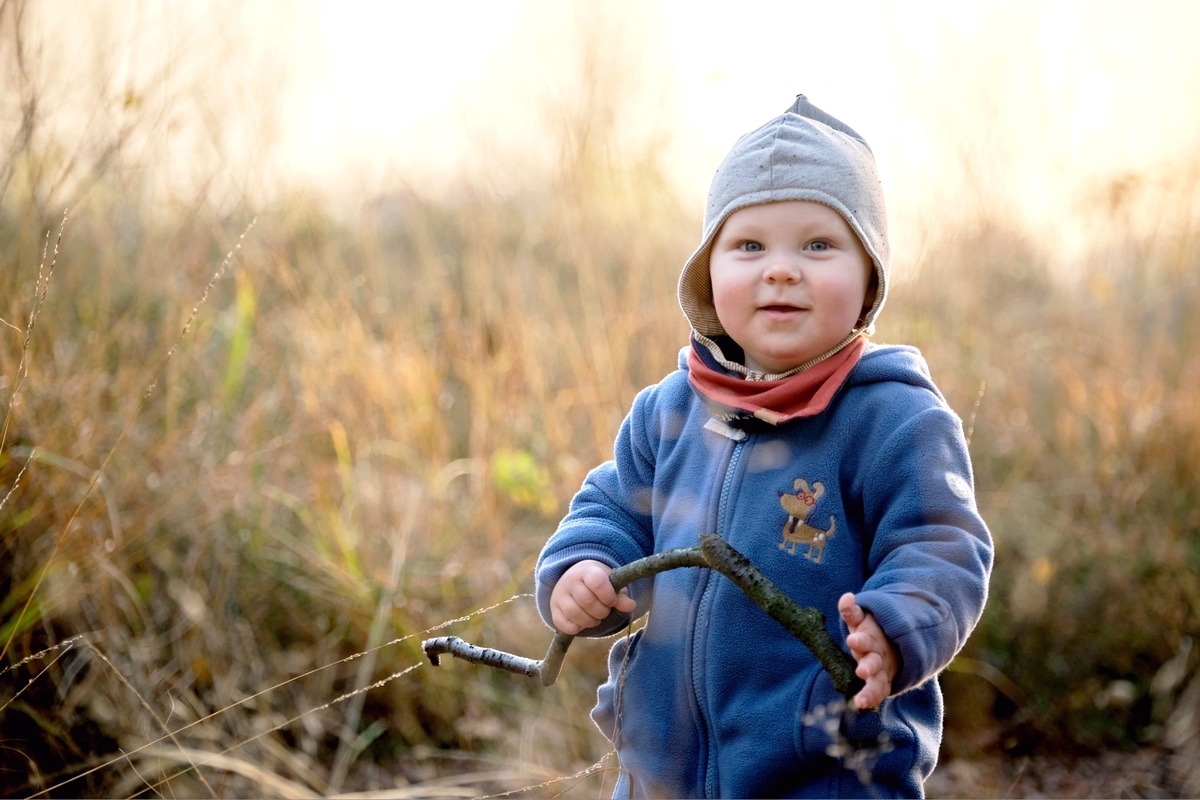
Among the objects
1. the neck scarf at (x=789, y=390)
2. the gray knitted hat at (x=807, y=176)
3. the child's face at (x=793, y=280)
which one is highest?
the gray knitted hat at (x=807, y=176)

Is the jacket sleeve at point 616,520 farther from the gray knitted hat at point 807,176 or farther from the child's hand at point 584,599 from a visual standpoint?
the gray knitted hat at point 807,176

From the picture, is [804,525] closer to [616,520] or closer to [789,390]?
[789,390]

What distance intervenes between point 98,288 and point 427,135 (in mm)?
1334

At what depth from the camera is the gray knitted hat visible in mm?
1562

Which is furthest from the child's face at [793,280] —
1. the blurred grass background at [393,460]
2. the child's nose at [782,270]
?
the blurred grass background at [393,460]

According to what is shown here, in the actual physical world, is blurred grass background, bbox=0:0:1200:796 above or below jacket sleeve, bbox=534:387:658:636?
below

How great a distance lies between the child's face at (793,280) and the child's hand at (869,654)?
40 centimetres

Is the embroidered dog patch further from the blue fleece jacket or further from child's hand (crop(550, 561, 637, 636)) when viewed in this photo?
child's hand (crop(550, 561, 637, 636))

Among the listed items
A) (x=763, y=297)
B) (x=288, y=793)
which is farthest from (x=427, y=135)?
(x=763, y=297)

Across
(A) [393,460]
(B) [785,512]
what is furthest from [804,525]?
Result: (A) [393,460]

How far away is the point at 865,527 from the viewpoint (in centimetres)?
153

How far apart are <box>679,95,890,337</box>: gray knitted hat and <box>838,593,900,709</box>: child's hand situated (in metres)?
0.48

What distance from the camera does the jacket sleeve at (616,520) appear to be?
164 cm

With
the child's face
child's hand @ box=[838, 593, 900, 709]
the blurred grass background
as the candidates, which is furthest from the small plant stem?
the blurred grass background
